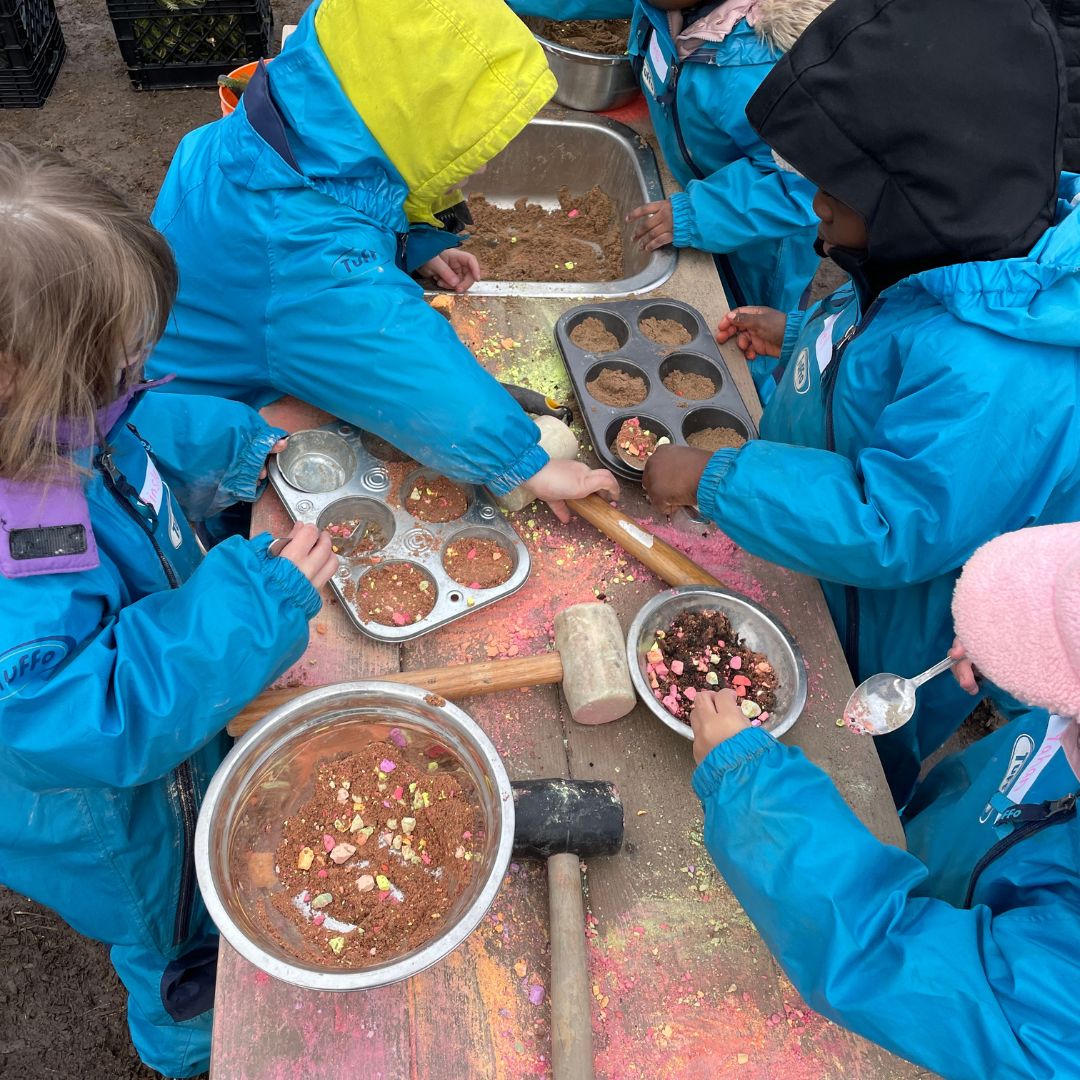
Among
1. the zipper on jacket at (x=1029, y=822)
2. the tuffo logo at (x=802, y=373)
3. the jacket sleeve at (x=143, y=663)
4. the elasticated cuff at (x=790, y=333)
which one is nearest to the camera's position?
the jacket sleeve at (x=143, y=663)

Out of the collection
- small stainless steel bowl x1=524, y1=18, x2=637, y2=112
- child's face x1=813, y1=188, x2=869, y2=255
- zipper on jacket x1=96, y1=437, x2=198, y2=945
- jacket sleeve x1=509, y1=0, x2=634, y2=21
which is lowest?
zipper on jacket x1=96, y1=437, x2=198, y2=945

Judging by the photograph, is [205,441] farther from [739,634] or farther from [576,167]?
[576,167]

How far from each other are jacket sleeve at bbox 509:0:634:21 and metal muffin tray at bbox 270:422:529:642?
279cm

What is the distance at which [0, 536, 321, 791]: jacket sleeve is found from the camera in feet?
4.50

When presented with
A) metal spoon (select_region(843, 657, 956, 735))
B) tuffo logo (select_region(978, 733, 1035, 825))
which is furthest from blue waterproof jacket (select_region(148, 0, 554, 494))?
tuffo logo (select_region(978, 733, 1035, 825))

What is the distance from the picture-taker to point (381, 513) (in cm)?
213

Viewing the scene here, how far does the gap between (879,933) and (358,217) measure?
6.74ft

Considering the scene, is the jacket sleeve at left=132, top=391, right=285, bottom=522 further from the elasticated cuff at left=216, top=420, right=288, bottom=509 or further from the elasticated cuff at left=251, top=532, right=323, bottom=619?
the elasticated cuff at left=251, top=532, right=323, bottom=619

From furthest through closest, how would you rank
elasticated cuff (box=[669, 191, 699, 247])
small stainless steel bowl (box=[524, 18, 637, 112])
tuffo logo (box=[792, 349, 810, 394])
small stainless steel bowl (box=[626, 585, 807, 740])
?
small stainless steel bowl (box=[524, 18, 637, 112]) < elasticated cuff (box=[669, 191, 699, 247]) < tuffo logo (box=[792, 349, 810, 394]) < small stainless steel bowl (box=[626, 585, 807, 740])

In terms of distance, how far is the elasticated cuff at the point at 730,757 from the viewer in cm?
162

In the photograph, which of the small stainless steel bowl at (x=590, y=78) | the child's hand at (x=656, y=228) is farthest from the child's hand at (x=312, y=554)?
the small stainless steel bowl at (x=590, y=78)

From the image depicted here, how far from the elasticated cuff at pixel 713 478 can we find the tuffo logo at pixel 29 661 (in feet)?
4.64

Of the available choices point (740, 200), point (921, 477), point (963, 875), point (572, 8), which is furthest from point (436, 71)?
point (572, 8)

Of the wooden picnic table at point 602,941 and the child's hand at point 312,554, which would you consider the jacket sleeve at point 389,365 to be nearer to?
the wooden picnic table at point 602,941
